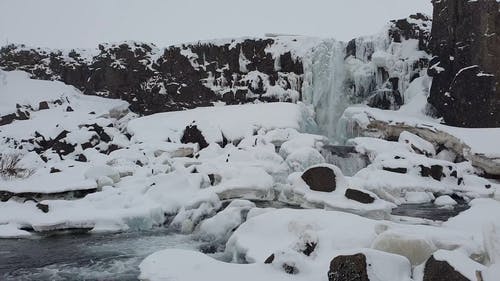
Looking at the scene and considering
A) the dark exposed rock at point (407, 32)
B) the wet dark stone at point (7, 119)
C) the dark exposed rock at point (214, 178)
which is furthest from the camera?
the wet dark stone at point (7, 119)

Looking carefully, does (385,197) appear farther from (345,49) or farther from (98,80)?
(98,80)

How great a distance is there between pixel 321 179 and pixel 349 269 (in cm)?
647

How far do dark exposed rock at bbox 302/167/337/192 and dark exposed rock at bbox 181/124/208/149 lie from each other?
9.49 m

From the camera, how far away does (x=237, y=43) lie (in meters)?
29.2

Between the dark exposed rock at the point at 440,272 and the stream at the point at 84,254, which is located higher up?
the dark exposed rock at the point at 440,272

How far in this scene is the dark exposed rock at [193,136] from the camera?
20.7 metres

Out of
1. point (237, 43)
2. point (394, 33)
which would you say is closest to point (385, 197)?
point (394, 33)

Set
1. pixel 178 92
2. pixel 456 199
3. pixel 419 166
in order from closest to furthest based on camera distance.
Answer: pixel 456 199, pixel 419 166, pixel 178 92

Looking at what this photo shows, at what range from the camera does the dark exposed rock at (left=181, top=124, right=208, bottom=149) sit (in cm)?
2072

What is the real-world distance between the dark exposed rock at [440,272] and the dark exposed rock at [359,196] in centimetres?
536

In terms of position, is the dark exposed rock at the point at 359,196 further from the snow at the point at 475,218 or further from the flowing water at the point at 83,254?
the flowing water at the point at 83,254

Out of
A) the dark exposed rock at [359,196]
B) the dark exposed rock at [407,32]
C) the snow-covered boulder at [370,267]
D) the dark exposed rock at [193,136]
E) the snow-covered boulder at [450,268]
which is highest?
the dark exposed rock at [407,32]

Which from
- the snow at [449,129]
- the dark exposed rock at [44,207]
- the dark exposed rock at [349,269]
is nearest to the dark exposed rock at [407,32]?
the snow at [449,129]

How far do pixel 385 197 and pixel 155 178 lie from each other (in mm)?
7046
